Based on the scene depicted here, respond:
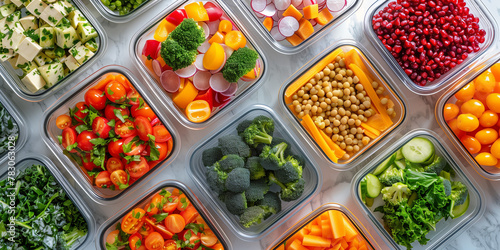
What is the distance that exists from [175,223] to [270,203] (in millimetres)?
522

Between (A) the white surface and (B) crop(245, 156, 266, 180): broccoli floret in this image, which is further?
(A) the white surface

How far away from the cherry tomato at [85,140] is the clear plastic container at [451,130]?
195 centimetres

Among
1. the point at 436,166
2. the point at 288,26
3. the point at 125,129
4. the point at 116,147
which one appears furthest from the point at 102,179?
the point at 436,166

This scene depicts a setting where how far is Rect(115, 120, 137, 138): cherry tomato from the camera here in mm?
2002

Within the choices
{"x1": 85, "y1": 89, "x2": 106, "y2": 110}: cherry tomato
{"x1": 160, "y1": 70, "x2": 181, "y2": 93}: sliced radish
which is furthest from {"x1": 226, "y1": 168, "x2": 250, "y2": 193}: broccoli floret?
{"x1": 85, "y1": 89, "x2": 106, "y2": 110}: cherry tomato

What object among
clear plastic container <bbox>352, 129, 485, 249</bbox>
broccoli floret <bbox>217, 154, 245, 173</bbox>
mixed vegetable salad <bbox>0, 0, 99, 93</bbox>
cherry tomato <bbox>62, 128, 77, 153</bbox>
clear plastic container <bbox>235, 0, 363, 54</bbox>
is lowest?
clear plastic container <bbox>352, 129, 485, 249</bbox>

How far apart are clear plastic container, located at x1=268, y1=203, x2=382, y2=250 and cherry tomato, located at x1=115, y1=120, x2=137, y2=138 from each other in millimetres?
998

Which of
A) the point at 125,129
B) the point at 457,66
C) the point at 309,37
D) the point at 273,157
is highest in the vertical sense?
the point at 125,129

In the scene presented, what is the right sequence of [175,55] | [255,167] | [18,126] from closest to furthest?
[175,55]
[255,167]
[18,126]

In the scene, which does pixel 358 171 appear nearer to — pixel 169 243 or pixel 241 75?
pixel 241 75

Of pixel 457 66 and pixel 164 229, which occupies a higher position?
pixel 164 229

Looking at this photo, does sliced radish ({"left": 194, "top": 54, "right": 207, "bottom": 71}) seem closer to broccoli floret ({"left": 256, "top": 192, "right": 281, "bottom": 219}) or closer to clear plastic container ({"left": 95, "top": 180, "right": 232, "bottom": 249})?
clear plastic container ({"left": 95, "top": 180, "right": 232, "bottom": 249})

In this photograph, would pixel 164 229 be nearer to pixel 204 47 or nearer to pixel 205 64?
pixel 205 64

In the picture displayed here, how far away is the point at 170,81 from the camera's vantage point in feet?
6.79
